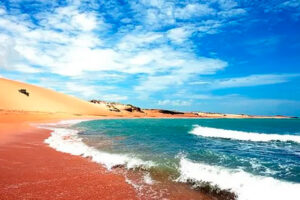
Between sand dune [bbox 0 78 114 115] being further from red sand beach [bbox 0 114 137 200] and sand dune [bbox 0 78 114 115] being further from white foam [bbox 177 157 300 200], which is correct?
white foam [bbox 177 157 300 200]

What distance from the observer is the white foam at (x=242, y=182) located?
7494 mm

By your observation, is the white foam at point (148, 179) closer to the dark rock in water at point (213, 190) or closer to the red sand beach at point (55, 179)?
the red sand beach at point (55, 179)

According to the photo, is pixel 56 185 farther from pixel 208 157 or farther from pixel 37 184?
pixel 208 157

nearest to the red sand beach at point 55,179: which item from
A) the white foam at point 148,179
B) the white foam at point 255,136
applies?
the white foam at point 148,179

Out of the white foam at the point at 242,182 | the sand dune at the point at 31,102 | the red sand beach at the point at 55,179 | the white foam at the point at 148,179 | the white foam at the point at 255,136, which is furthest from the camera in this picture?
the sand dune at the point at 31,102

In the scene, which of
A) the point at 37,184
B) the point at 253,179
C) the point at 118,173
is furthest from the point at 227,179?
the point at 37,184

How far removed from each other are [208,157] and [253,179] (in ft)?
14.6

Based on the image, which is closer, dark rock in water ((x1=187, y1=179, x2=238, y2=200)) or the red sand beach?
the red sand beach

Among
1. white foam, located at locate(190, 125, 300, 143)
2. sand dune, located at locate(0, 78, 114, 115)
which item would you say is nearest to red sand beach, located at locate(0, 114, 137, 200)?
white foam, located at locate(190, 125, 300, 143)

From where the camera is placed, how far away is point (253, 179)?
889cm

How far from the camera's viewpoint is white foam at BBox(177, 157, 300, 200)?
24.6ft

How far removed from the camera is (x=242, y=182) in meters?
8.59

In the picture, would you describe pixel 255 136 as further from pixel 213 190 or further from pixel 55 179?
pixel 55 179

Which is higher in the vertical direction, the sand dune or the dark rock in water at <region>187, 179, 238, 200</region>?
the sand dune
